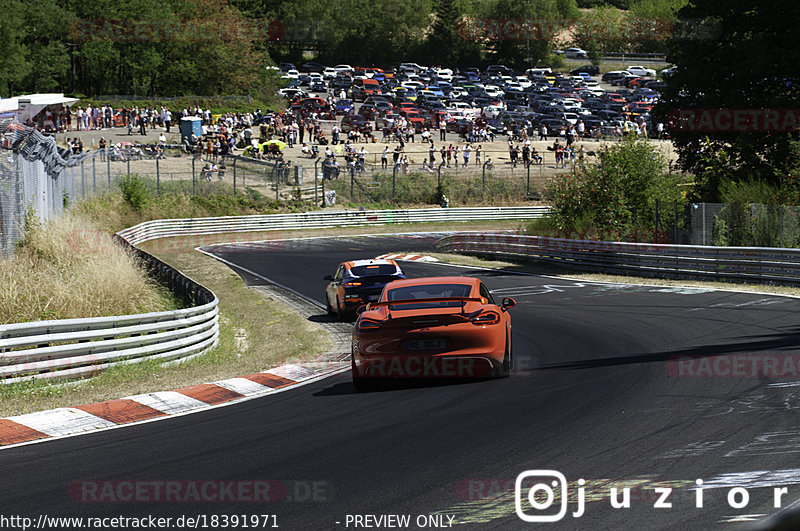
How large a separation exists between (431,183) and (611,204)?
24.3 meters

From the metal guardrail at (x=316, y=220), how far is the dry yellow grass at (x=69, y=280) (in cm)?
1908

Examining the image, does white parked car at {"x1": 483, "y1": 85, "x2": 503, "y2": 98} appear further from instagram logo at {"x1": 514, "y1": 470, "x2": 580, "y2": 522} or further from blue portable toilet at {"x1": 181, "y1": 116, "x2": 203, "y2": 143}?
instagram logo at {"x1": 514, "y1": 470, "x2": 580, "y2": 522}

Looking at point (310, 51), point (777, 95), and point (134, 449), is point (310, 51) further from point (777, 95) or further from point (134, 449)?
point (134, 449)

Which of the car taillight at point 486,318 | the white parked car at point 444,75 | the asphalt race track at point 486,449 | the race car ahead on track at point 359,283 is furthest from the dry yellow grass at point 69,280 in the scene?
the white parked car at point 444,75

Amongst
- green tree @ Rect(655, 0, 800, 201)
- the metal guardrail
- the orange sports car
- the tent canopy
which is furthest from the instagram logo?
the metal guardrail

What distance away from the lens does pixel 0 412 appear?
10516mm

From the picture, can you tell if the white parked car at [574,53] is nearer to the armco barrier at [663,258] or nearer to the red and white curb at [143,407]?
the armco barrier at [663,258]

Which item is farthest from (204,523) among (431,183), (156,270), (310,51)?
(310,51)

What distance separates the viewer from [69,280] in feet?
55.5

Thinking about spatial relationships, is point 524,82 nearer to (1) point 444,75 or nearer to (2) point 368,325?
(1) point 444,75

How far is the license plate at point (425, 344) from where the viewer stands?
1111cm

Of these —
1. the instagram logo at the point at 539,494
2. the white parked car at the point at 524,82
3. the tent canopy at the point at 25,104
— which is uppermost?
the white parked car at the point at 524,82

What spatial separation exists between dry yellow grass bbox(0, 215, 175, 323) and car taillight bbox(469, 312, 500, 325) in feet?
24.9

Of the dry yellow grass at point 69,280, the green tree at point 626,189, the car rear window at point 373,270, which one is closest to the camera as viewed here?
the dry yellow grass at point 69,280
